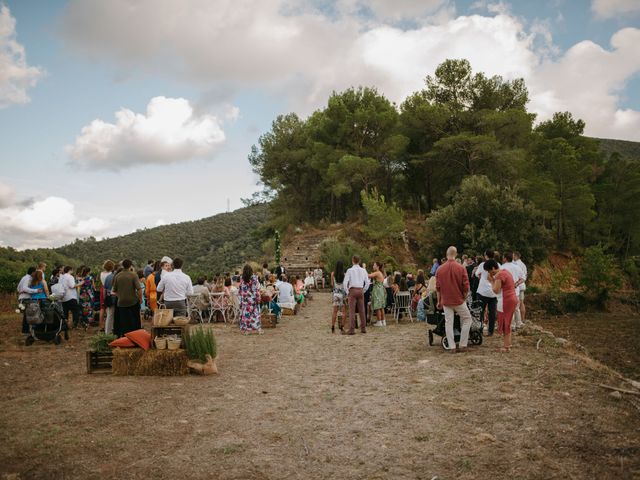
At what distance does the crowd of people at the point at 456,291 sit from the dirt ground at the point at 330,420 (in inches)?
28.1

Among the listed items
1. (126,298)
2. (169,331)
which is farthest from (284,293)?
(169,331)

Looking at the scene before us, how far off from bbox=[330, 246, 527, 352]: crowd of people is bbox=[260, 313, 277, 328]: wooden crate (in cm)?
166

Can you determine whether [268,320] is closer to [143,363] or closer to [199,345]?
[199,345]

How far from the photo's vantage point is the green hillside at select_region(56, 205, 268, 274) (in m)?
53.8

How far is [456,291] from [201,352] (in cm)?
421

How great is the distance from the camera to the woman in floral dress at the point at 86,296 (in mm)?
11893

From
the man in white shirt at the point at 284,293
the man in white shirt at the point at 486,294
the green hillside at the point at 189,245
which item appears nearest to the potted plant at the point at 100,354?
the man in white shirt at the point at 486,294

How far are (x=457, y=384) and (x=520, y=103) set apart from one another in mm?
33560

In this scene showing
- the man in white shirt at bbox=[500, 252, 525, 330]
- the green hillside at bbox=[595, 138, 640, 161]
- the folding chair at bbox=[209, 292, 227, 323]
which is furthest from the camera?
the green hillside at bbox=[595, 138, 640, 161]

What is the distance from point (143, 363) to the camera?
700 centimetres

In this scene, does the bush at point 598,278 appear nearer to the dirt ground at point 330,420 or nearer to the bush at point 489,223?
the bush at point 489,223

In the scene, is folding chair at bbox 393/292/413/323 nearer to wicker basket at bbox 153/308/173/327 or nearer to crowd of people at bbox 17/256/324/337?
crowd of people at bbox 17/256/324/337

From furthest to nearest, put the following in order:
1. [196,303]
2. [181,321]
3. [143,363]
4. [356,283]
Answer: [196,303] < [356,283] < [181,321] < [143,363]

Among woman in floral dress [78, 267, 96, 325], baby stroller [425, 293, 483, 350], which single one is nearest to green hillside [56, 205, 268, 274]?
woman in floral dress [78, 267, 96, 325]
